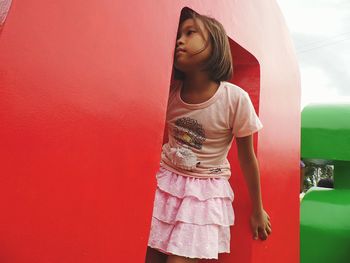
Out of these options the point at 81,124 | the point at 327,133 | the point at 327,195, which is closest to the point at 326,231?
the point at 327,195

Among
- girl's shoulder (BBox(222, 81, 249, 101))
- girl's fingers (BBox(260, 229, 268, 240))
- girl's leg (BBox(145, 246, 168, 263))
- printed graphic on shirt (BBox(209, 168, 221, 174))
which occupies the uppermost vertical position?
girl's shoulder (BBox(222, 81, 249, 101))

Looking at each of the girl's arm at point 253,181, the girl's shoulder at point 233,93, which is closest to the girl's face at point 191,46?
the girl's shoulder at point 233,93

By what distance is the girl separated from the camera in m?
1.28

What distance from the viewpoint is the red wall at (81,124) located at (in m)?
0.71

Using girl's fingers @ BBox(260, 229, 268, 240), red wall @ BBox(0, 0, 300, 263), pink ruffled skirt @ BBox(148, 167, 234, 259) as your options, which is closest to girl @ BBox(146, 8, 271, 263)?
pink ruffled skirt @ BBox(148, 167, 234, 259)

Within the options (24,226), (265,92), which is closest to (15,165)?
(24,226)

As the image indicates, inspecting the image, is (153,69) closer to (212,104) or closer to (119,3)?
(119,3)

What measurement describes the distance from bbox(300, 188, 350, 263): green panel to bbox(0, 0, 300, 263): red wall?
2071 mm

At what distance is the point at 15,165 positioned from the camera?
709 millimetres

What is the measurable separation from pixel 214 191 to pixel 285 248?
890 mm

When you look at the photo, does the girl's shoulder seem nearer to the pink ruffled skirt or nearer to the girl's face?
the girl's face

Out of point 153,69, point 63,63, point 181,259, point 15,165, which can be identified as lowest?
point 181,259

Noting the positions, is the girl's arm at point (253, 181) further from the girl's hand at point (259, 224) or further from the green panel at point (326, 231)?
the green panel at point (326, 231)

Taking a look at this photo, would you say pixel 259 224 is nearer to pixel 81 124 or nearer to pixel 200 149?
pixel 200 149
